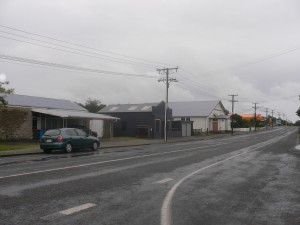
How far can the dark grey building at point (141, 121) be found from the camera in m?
46.7

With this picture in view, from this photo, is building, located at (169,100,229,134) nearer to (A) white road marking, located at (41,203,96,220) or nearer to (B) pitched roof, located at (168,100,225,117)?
(B) pitched roof, located at (168,100,225,117)

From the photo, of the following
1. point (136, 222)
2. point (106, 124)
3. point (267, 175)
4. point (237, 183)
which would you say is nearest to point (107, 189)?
point (136, 222)

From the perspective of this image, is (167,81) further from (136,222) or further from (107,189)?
(136,222)

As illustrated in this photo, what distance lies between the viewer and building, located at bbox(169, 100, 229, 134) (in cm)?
7069

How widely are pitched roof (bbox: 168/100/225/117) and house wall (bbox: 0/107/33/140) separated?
43.4 meters

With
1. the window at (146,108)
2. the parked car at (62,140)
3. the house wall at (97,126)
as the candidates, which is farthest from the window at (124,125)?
the parked car at (62,140)

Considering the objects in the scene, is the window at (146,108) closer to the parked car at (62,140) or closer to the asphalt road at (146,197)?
the parked car at (62,140)

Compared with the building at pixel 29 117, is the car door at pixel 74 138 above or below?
below

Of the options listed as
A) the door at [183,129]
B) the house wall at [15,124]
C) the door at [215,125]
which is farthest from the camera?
the door at [215,125]

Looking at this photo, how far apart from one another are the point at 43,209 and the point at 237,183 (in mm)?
5842

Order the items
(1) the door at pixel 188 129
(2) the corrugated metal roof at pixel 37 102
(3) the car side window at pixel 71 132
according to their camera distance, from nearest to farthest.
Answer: (3) the car side window at pixel 71 132 → (2) the corrugated metal roof at pixel 37 102 → (1) the door at pixel 188 129

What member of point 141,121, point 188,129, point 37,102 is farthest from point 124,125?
point 37,102

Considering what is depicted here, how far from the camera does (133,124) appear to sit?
48.4 meters

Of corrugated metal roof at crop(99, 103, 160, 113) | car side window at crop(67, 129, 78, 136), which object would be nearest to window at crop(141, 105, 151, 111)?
corrugated metal roof at crop(99, 103, 160, 113)
